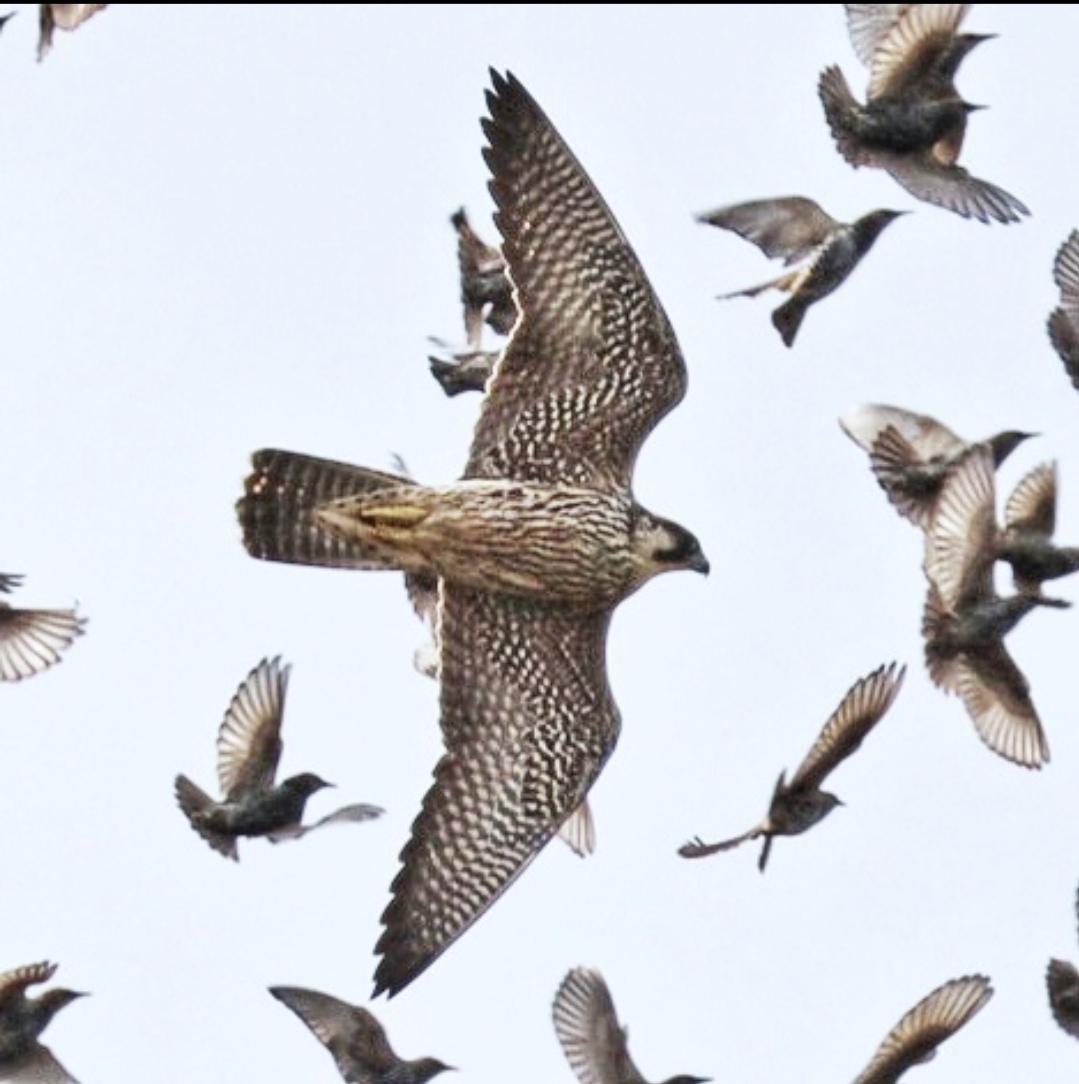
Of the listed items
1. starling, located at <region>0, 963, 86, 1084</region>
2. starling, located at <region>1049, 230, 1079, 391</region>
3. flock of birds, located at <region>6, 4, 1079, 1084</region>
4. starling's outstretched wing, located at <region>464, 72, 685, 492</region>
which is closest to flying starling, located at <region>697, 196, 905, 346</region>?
flock of birds, located at <region>6, 4, 1079, 1084</region>

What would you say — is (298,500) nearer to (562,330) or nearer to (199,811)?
(562,330)

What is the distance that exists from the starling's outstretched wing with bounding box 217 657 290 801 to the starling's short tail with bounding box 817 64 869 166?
2974 mm

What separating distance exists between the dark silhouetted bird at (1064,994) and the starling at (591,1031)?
1.61 metres

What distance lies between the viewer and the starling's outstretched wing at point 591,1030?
18.6 m

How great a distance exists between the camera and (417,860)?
16797 mm

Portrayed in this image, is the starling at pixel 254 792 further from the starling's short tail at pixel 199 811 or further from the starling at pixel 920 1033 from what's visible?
the starling at pixel 920 1033

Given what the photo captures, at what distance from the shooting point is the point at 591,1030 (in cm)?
1867

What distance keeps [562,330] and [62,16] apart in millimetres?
2715

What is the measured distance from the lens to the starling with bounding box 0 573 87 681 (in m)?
19.2

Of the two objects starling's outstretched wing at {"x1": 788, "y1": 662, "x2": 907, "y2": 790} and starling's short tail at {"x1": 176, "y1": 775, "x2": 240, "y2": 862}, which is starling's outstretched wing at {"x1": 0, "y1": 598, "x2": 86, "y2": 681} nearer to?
starling's short tail at {"x1": 176, "y1": 775, "x2": 240, "y2": 862}

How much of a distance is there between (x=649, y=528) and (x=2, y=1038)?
12.2 feet

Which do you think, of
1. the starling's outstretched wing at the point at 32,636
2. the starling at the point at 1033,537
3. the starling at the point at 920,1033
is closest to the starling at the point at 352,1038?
the starling's outstretched wing at the point at 32,636

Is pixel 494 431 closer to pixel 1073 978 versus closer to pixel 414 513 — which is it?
pixel 414 513

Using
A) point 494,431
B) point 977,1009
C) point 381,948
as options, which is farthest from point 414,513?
point 977,1009
